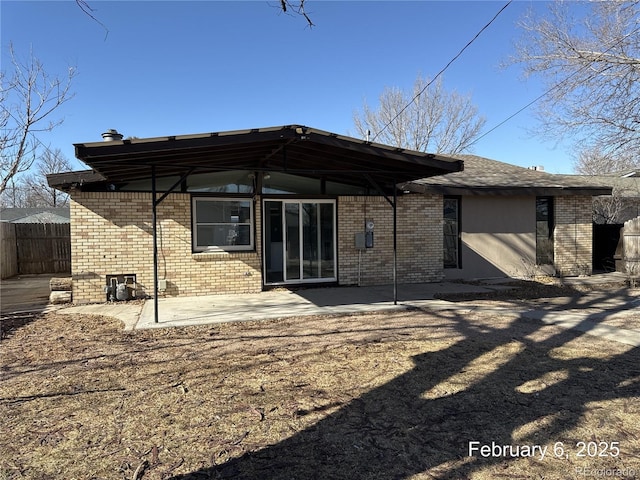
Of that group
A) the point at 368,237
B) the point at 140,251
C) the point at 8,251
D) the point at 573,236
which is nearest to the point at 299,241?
the point at 368,237

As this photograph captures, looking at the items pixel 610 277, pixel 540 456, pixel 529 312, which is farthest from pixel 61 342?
pixel 610 277

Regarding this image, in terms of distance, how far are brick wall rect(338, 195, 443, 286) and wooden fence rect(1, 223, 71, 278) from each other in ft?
38.0

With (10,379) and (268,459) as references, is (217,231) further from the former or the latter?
(268,459)

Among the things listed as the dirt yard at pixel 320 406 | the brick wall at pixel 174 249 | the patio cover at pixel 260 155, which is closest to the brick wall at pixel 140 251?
the brick wall at pixel 174 249

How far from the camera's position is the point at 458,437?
3074 mm

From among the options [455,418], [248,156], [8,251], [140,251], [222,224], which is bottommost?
[455,418]

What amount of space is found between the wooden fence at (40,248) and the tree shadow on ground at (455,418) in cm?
1544

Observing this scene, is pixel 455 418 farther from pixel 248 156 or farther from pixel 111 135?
pixel 111 135

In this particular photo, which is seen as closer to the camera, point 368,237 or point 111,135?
point 111,135

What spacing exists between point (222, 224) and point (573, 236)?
33.7ft

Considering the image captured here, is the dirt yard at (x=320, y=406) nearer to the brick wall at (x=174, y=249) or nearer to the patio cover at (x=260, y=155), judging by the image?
the patio cover at (x=260, y=155)

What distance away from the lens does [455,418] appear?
3383 mm

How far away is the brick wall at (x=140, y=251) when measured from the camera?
28.3 ft

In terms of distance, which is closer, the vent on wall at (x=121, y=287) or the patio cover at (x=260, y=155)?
the patio cover at (x=260, y=155)
